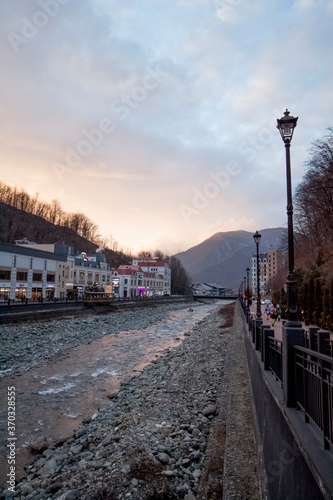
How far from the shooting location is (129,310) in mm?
60594

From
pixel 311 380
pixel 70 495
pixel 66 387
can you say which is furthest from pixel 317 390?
pixel 66 387

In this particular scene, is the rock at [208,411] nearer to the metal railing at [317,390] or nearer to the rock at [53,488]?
the rock at [53,488]

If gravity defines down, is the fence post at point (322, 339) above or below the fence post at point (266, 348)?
above

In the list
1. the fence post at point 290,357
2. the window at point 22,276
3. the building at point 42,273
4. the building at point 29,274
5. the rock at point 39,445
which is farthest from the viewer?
the window at point 22,276

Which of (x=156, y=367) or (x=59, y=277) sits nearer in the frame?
(x=156, y=367)

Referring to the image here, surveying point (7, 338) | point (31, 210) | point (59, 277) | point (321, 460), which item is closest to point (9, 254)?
point (59, 277)

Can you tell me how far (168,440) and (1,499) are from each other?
376cm

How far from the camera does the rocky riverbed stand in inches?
225

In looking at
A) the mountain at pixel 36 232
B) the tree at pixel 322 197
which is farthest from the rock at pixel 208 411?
the mountain at pixel 36 232

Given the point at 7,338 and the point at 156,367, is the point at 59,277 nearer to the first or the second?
the point at 7,338

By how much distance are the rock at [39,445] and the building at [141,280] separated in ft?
259

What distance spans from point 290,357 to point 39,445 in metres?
7.30

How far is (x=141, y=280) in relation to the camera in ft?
310

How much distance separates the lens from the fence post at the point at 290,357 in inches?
174
